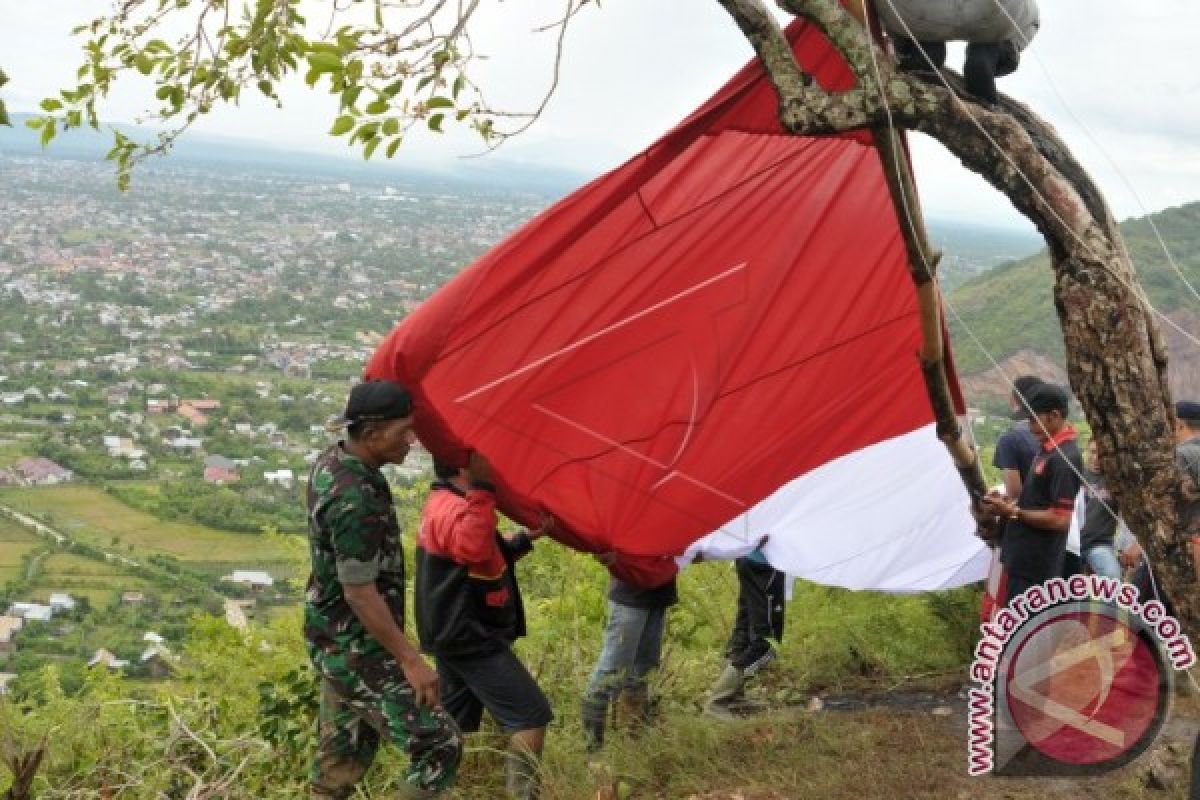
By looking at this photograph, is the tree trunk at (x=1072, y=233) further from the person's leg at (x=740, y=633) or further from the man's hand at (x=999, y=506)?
the person's leg at (x=740, y=633)

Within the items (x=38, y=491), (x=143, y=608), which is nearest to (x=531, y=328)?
(x=143, y=608)

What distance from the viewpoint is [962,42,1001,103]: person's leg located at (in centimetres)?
345

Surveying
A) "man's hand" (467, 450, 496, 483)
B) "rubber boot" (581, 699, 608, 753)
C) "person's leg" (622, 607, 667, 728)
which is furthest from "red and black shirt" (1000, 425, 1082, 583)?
"man's hand" (467, 450, 496, 483)

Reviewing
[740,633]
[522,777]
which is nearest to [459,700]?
[522,777]

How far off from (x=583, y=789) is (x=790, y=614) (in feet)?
9.49

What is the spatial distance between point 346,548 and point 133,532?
31.3 meters

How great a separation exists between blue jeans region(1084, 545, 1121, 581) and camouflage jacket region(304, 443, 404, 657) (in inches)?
150

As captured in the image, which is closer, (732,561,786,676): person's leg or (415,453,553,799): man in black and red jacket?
(415,453,553,799): man in black and red jacket

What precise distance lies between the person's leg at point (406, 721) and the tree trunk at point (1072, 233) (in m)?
2.06

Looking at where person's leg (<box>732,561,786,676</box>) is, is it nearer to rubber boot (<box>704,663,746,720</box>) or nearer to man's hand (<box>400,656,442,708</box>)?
rubber boot (<box>704,663,746,720</box>)

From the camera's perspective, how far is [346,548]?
3623mm

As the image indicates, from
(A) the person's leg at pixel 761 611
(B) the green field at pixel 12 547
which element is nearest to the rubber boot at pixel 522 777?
(A) the person's leg at pixel 761 611

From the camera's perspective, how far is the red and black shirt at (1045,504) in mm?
4902

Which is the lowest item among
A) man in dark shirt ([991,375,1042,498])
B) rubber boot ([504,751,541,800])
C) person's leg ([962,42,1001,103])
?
rubber boot ([504,751,541,800])
